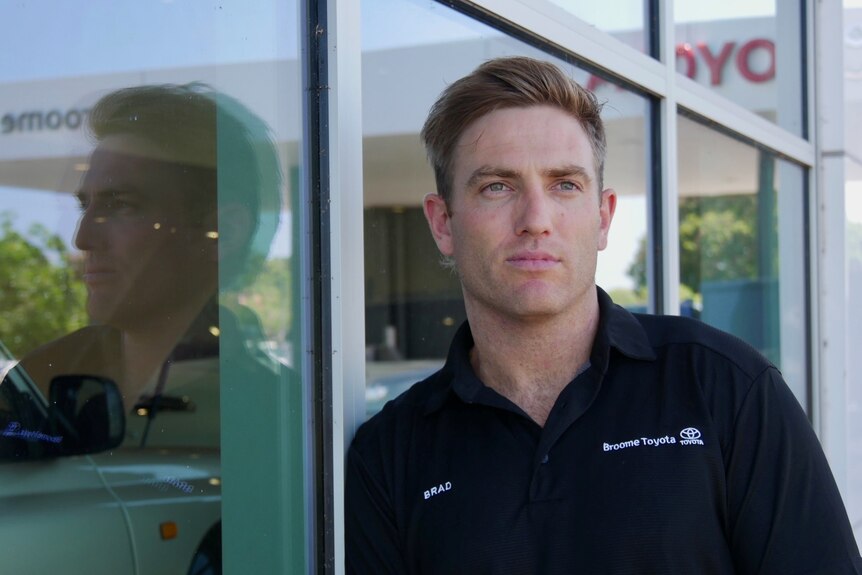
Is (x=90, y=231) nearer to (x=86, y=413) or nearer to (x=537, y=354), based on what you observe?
(x=86, y=413)

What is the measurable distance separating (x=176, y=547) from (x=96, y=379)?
0.35 meters

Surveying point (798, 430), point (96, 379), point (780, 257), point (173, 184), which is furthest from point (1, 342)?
point (780, 257)

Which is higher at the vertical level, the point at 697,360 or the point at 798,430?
the point at 697,360

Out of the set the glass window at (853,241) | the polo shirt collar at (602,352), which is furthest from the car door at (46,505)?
the glass window at (853,241)

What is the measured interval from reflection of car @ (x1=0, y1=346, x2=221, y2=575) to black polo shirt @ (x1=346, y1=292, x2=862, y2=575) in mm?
328

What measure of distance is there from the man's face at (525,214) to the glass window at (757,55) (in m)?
3.03

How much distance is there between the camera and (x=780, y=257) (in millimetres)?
5273

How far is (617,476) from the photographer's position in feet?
6.16

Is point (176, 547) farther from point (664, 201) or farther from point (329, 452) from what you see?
point (664, 201)

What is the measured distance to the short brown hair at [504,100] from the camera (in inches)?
84.7

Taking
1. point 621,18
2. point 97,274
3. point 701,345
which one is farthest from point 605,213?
point 621,18

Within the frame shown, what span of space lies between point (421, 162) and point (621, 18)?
1.05 meters

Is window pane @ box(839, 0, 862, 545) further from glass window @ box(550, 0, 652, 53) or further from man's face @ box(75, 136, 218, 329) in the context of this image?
man's face @ box(75, 136, 218, 329)

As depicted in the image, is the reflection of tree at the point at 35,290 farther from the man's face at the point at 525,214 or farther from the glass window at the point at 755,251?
the glass window at the point at 755,251
